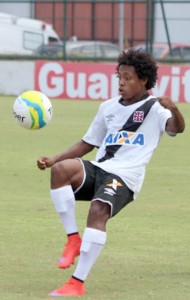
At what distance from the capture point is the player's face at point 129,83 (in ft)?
25.5

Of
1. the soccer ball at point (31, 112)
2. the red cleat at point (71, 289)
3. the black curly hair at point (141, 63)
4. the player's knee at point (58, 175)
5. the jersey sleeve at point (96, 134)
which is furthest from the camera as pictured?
the soccer ball at point (31, 112)

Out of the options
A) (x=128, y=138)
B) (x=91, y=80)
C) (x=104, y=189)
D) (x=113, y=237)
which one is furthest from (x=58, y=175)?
(x=91, y=80)

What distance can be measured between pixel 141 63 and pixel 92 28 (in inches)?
1145

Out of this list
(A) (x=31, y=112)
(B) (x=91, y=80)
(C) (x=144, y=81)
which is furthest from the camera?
(B) (x=91, y=80)

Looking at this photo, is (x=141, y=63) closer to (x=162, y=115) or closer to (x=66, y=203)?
(x=162, y=115)

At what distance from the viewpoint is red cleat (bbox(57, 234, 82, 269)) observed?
7.52 m

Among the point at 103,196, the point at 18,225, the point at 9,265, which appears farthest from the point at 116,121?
the point at 18,225

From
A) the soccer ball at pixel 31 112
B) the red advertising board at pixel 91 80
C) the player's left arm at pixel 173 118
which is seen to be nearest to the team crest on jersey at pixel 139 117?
the player's left arm at pixel 173 118

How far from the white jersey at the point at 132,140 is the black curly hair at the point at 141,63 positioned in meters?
0.17

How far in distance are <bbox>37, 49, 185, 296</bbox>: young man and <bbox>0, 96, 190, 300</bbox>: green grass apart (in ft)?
1.46

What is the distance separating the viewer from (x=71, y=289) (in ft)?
23.9

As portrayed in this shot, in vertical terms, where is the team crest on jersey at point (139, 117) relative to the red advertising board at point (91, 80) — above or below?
above

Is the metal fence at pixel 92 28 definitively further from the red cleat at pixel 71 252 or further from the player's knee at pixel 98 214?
the player's knee at pixel 98 214

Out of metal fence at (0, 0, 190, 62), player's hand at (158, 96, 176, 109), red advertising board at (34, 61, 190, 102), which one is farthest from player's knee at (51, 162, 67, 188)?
metal fence at (0, 0, 190, 62)
